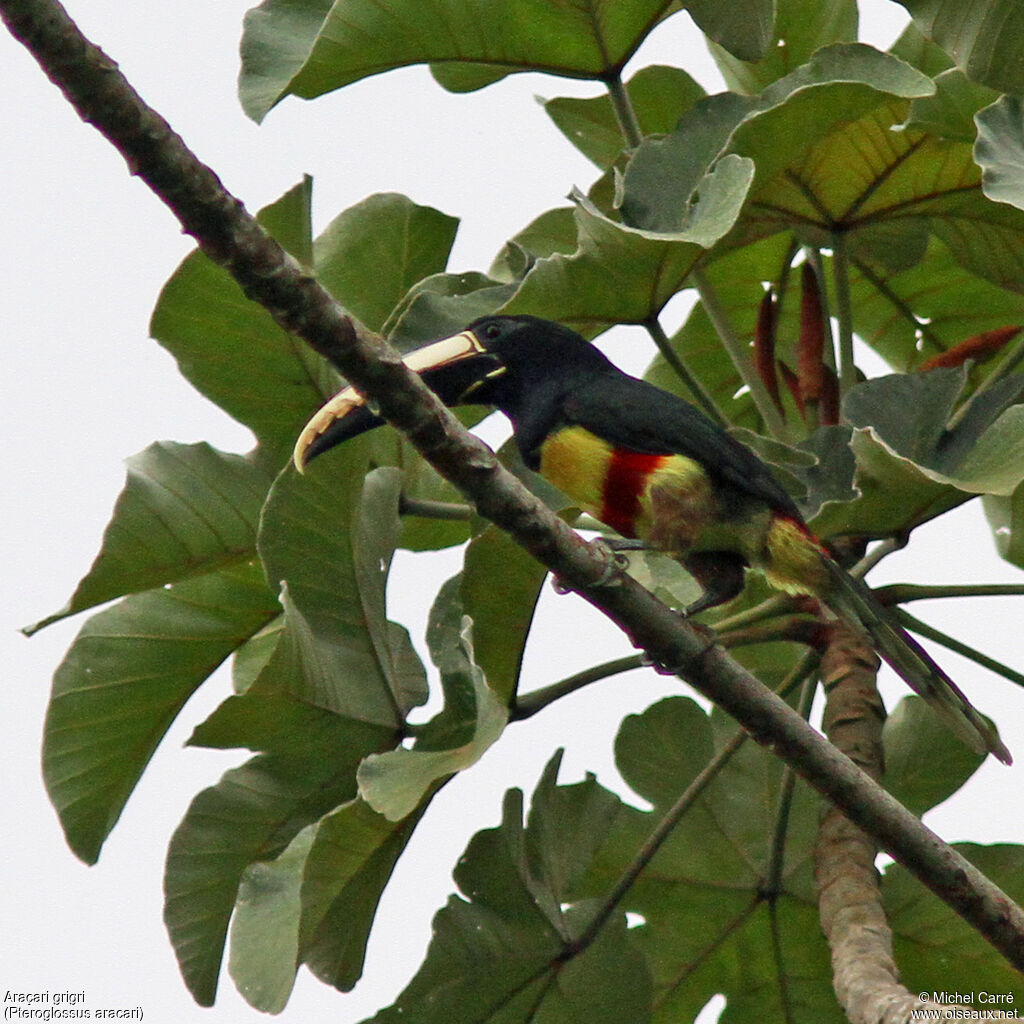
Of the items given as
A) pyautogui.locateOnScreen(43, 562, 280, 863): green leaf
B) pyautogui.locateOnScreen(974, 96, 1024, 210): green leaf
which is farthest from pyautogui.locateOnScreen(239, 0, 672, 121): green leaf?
pyautogui.locateOnScreen(43, 562, 280, 863): green leaf

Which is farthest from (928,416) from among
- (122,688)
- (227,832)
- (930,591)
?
(122,688)

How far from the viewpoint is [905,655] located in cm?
337

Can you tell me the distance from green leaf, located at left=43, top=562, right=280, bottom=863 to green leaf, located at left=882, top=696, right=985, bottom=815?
5.44 feet

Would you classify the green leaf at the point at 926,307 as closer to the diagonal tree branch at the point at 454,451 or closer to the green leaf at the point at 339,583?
the green leaf at the point at 339,583

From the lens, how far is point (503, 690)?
3.20 meters

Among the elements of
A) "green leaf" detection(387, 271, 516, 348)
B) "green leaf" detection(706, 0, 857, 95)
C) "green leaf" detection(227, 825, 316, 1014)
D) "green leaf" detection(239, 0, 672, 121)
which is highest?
"green leaf" detection(706, 0, 857, 95)

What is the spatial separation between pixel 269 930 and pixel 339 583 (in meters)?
0.74

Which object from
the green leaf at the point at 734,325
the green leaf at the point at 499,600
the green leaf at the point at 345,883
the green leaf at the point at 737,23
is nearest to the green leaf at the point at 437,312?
the green leaf at the point at 499,600

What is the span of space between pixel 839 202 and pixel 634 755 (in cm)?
146

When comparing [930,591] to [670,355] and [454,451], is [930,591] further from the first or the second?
[454,451]

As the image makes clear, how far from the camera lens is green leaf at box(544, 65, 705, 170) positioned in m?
4.11

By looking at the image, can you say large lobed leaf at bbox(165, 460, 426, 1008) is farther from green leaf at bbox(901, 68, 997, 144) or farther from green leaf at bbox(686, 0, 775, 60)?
green leaf at bbox(901, 68, 997, 144)

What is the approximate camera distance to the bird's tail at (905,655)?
3.34m

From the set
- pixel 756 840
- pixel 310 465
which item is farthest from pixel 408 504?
pixel 756 840
